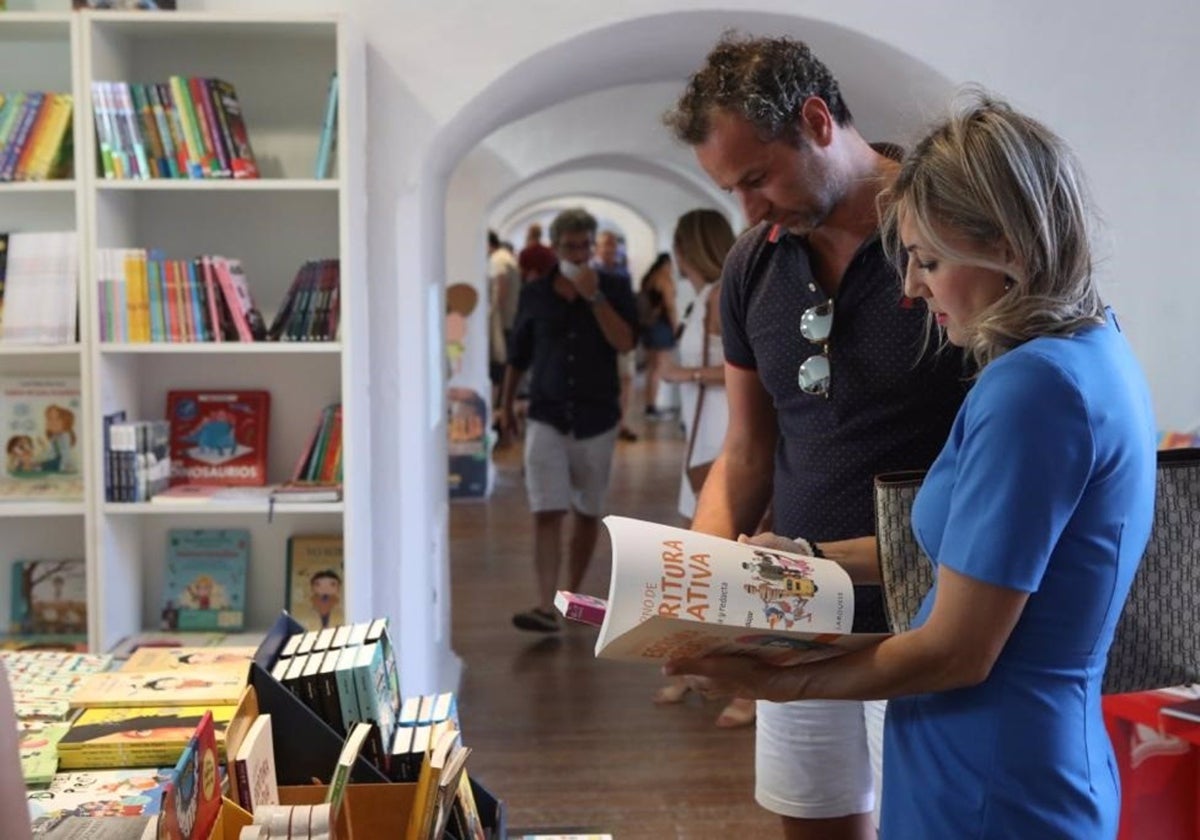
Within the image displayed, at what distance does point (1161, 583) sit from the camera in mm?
1643

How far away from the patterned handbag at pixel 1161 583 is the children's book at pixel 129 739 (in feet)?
3.36

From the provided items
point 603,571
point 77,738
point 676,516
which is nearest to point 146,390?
point 77,738

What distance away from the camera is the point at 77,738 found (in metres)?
1.99

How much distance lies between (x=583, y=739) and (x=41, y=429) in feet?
6.60

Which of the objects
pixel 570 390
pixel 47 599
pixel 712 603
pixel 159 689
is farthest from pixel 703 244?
pixel 712 603

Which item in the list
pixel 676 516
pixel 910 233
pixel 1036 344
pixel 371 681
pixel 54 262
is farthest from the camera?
pixel 676 516

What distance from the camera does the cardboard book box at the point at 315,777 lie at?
5.28ft

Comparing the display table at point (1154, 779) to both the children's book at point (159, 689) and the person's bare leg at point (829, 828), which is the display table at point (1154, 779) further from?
the children's book at point (159, 689)

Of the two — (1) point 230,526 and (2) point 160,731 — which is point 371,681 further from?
(1) point 230,526

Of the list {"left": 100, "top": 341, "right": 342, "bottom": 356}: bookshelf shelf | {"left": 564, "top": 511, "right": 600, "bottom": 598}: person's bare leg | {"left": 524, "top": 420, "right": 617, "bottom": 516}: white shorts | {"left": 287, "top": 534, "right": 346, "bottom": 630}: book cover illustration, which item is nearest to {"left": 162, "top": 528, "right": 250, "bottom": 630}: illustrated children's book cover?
{"left": 287, "top": 534, "right": 346, "bottom": 630}: book cover illustration

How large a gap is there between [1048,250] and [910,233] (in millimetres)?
166

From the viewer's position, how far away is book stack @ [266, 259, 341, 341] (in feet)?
11.9

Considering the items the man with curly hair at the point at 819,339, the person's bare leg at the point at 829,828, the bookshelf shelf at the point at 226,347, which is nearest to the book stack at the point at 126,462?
the bookshelf shelf at the point at 226,347

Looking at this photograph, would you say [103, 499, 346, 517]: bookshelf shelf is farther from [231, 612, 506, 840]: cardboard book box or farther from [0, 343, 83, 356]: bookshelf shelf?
[231, 612, 506, 840]: cardboard book box
